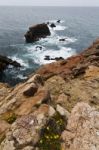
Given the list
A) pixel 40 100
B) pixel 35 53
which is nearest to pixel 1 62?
pixel 35 53

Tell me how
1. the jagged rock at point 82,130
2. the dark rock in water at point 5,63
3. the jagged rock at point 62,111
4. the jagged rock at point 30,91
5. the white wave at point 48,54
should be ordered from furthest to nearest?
1. the white wave at point 48,54
2. the dark rock in water at point 5,63
3. the jagged rock at point 30,91
4. the jagged rock at point 62,111
5. the jagged rock at point 82,130

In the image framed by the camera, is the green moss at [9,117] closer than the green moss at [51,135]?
No

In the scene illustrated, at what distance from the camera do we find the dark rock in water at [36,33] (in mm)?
97406

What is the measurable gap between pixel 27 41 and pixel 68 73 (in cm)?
7432

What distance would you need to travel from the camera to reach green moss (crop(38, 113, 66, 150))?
13.4 meters

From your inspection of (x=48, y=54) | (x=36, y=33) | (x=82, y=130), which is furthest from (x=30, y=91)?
(x=36, y=33)

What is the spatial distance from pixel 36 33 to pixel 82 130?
90.1 meters

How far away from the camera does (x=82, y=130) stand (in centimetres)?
1435

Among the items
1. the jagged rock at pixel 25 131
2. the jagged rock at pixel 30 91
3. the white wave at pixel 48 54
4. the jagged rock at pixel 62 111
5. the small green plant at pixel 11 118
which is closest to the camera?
the jagged rock at pixel 25 131

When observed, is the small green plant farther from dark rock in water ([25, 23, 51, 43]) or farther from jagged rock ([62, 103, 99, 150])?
dark rock in water ([25, 23, 51, 43])

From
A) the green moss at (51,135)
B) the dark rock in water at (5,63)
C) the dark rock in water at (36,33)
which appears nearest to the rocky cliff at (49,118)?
the green moss at (51,135)

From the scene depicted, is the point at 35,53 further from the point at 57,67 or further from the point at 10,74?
the point at 57,67

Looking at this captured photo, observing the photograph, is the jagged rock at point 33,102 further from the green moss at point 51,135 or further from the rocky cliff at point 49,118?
the green moss at point 51,135

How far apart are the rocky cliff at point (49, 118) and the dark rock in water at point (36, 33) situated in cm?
7888
